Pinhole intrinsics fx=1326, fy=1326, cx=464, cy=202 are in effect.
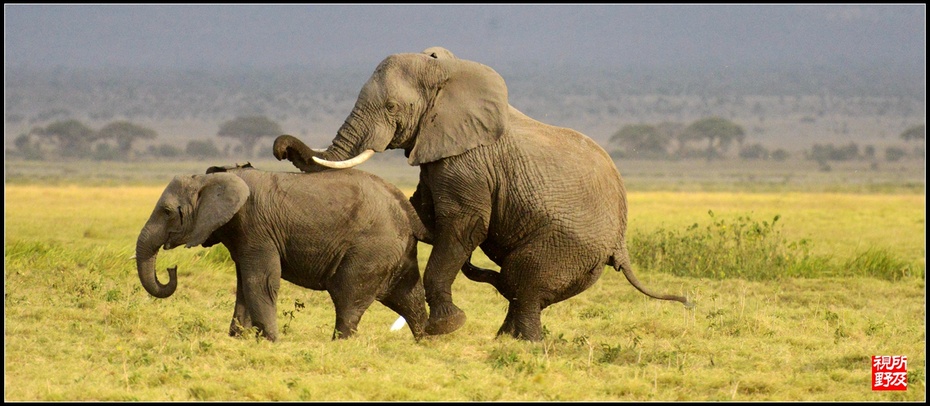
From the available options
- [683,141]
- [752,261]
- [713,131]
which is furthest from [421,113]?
[683,141]

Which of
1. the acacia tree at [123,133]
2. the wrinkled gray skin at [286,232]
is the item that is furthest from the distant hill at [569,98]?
the wrinkled gray skin at [286,232]

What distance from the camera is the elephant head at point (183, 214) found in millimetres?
9070


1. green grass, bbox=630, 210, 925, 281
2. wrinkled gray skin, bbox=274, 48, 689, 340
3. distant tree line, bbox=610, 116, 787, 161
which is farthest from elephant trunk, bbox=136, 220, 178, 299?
distant tree line, bbox=610, 116, 787, 161

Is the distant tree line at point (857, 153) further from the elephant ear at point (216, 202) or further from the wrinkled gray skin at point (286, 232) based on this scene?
the elephant ear at point (216, 202)

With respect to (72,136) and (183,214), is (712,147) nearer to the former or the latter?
(72,136)

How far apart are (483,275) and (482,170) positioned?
1040mm

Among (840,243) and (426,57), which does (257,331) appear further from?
(840,243)

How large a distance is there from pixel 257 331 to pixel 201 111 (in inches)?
4776

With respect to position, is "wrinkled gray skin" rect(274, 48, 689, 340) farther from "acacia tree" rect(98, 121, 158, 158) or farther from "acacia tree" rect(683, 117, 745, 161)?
"acacia tree" rect(683, 117, 745, 161)

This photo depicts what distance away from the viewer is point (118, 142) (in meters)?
87.7

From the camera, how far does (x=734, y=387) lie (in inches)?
318

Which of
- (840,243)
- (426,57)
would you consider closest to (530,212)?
(426,57)

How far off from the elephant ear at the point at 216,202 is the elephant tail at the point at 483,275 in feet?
6.08

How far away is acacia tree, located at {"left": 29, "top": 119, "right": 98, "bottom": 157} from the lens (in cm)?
8469
